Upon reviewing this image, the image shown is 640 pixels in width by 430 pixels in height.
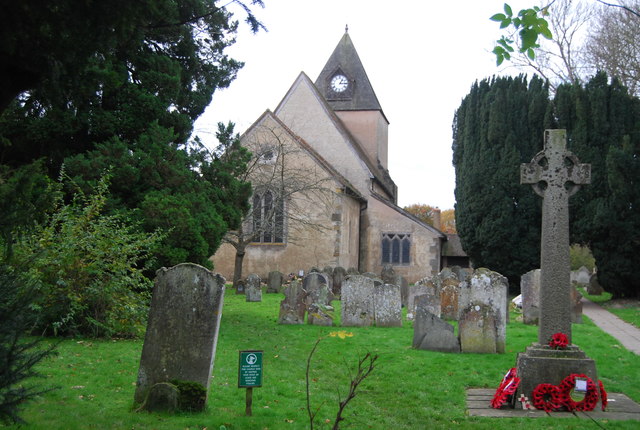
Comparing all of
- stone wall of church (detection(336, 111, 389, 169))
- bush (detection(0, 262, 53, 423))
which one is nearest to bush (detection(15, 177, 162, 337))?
bush (detection(0, 262, 53, 423))

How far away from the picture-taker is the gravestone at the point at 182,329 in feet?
20.3

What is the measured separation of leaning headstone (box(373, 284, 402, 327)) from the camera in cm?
1377

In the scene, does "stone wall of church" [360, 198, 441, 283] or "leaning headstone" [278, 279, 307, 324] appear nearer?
"leaning headstone" [278, 279, 307, 324]

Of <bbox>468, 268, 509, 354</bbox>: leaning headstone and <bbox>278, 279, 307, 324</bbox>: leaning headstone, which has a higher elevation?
<bbox>468, 268, 509, 354</bbox>: leaning headstone

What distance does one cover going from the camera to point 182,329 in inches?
246

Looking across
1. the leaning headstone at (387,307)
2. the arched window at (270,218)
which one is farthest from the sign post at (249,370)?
the arched window at (270,218)

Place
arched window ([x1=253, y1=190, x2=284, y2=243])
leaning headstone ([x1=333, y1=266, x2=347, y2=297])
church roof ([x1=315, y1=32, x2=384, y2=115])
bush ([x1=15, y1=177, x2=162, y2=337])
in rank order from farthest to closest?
church roof ([x1=315, y1=32, x2=384, y2=115]) → arched window ([x1=253, y1=190, x2=284, y2=243]) → leaning headstone ([x1=333, y1=266, x2=347, y2=297]) → bush ([x1=15, y1=177, x2=162, y2=337])

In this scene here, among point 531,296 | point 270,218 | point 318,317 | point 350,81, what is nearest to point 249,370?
point 318,317

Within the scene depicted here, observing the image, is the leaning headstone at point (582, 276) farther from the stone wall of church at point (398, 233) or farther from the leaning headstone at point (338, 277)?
the leaning headstone at point (338, 277)

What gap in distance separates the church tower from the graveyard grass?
2533 centimetres

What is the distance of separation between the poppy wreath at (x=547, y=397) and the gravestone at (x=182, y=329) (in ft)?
12.0

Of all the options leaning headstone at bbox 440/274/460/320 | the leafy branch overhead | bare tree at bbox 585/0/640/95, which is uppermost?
bare tree at bbox 585/0/640/95

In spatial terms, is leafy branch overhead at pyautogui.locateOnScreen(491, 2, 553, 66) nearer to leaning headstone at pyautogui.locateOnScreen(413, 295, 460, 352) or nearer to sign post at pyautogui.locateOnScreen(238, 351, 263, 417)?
sign post at pyautogui.locateOnScreen(238, 351, 263, 417)

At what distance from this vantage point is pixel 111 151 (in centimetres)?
1188
